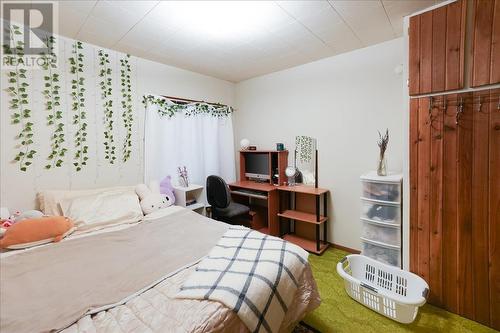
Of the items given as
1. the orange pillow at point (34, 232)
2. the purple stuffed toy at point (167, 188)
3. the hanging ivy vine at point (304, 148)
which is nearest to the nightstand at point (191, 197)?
the purple stuffed toy at point (167, 188)

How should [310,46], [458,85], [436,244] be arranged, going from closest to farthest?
[458,85]
[436,244]
[310,46]

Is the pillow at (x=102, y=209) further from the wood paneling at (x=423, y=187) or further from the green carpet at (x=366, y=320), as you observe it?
the wood paneling at (x=423, y=187)

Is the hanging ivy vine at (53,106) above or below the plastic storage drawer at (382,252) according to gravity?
above

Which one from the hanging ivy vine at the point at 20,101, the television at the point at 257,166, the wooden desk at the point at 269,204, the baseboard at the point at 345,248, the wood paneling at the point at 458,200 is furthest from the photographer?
the television at the point at 257,166

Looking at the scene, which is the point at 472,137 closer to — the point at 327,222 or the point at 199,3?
the point at 327,222

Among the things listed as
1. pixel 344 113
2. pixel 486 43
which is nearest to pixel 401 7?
pixel 486 43

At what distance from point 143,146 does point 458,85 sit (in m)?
3.10

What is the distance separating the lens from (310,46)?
8.34 feet

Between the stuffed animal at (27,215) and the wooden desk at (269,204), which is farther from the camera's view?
the wooden desk at (269,204)

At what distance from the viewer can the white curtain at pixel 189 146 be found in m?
2.91

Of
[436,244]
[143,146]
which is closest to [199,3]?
[143,146]

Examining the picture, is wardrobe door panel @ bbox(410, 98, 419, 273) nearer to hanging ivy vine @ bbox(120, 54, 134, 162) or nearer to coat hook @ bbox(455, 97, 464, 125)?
coat hook @ bbox(455, 97, 464, 125)

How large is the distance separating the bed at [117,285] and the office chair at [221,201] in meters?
0.89

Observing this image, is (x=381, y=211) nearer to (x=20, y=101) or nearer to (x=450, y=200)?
(x=450, y=200)
